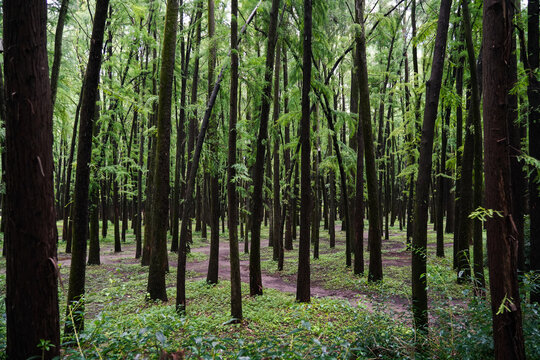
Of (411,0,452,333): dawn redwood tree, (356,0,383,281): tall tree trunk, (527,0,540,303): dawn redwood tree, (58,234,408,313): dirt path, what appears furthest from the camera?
(356,0,383,281): tall tree trunk

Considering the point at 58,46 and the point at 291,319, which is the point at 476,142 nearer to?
the point at 291,319

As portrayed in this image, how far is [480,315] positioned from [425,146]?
2585mm

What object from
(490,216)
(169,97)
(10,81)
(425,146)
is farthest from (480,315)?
(169,97)

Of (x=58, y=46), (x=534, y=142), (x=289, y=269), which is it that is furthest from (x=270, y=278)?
(x=58, y=46)

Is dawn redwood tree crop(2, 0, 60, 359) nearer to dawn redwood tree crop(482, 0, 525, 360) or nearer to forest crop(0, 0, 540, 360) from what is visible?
forest crop(0, 0, 540, 360)

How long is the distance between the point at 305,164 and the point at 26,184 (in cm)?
601

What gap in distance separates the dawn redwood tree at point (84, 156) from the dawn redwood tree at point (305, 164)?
14.9 ft

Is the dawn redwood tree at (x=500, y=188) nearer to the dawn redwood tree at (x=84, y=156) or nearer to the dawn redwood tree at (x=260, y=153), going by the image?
the dawn redwood tree at (x=84, y=156)

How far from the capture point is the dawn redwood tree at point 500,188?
122 inches

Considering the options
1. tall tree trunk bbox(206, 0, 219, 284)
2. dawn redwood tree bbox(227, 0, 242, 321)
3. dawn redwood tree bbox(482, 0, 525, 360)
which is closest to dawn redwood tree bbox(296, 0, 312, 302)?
dawn redwood tree bbox(227, 0, 242, 321)

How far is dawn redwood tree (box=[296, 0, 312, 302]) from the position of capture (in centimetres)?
773

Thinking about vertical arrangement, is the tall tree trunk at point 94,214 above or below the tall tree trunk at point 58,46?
below

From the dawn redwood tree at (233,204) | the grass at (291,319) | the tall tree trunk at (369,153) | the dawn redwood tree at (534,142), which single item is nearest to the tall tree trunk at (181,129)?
the grass at (291,319)

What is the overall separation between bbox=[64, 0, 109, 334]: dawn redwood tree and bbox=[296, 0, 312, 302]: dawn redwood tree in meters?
4.55
